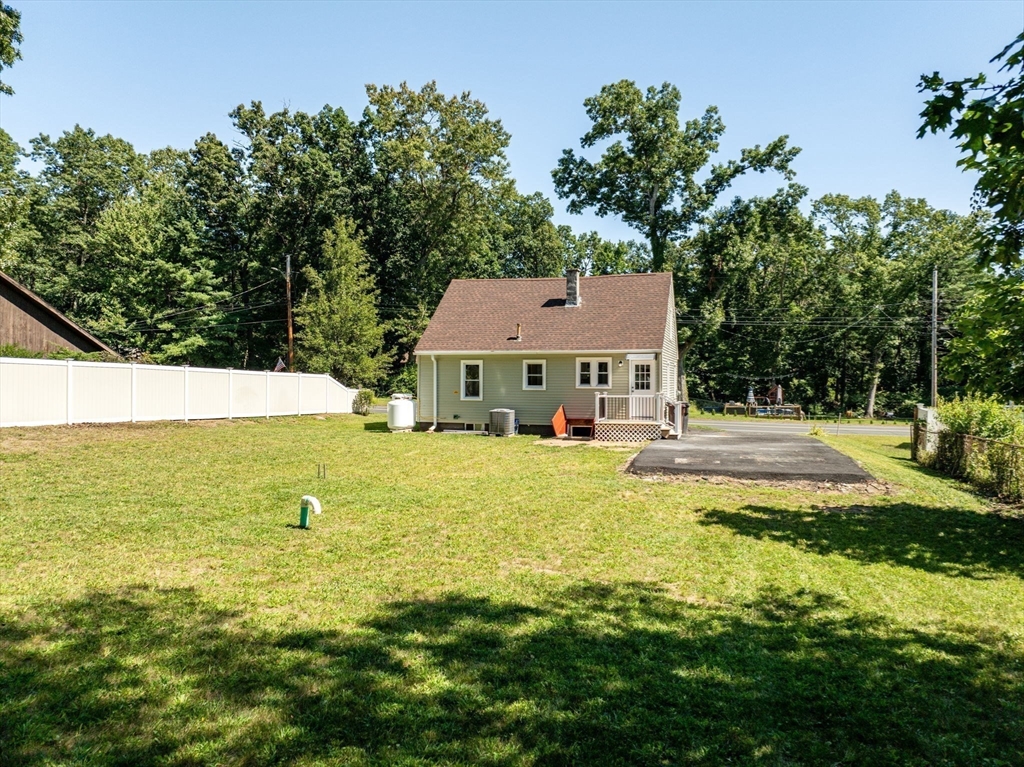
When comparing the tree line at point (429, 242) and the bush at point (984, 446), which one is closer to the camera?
the bush at point (984, 446)

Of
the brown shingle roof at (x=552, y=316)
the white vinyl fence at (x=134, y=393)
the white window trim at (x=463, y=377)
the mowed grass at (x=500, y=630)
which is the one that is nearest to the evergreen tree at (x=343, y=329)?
the white vinyl fence at (x=134, y=393)

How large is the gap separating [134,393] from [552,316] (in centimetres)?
1423

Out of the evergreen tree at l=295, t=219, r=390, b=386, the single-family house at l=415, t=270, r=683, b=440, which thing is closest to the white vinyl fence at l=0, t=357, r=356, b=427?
the single-family house at l=415, t=270, r=683, b=440

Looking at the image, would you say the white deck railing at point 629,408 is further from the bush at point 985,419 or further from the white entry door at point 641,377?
the bush at point 985,419

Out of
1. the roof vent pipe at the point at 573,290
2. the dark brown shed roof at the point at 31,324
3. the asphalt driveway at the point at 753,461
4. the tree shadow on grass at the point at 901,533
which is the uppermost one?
the roof vent pipe at the point at 573,290

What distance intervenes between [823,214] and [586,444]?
1664 inches

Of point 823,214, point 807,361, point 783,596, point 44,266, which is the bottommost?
point 783,596

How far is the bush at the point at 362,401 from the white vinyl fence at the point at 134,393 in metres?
3.60

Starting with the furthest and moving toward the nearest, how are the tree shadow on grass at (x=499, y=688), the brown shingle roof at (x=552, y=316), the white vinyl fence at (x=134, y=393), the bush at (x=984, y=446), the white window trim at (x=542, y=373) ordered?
the white window trim at (x=542, y=373) → the brown shingle roof at (x=552, y=316) → the white vinyl fence at (x=134, y=393) → the bush at (x=984, y=446) → the tree shadow on grass at (x=499, y=688)

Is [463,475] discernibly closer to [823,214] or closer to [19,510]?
[19,510]

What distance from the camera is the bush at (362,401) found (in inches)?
1151

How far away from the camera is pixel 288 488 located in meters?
9.83

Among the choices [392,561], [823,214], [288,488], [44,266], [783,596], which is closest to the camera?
[783,596]

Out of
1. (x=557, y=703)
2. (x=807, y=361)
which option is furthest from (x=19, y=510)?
(x=807, y=361)
